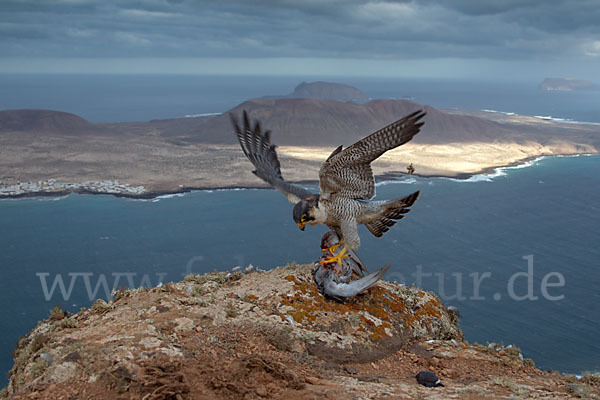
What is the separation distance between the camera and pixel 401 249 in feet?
120

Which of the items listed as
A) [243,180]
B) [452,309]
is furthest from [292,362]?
[243,180]

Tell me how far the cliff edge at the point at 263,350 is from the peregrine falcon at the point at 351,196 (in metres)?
1.77

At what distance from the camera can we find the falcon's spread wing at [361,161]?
7.52 m

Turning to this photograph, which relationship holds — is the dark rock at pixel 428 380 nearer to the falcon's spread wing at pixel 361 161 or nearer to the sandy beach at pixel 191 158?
the falcon's spread wing at pixel 361 161

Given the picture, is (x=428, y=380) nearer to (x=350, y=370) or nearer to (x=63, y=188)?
(x=350, y=370)

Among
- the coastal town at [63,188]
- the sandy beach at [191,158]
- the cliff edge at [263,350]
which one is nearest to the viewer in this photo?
the cliff edge at [263,350]

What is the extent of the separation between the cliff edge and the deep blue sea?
15.9 metres

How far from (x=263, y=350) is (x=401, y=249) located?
3031cm

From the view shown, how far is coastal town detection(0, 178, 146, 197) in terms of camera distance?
55.5 m

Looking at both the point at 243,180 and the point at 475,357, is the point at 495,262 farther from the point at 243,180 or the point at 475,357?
the point at 243,180

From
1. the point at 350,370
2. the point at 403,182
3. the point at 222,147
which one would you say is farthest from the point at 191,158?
the point at 350,370

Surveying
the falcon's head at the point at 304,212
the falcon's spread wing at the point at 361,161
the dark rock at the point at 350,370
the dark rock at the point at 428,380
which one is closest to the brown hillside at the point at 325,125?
the falcon's spread wing at the point at 361,161

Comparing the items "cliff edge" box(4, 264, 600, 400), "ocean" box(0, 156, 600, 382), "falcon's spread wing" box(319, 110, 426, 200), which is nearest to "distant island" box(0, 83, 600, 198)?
"ocean" box(0, 156, 600, 382)

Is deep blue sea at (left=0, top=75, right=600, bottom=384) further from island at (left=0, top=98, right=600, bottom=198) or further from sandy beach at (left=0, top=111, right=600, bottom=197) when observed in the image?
sandy beach at (left=0, top=111, right=600, bottom=197)
